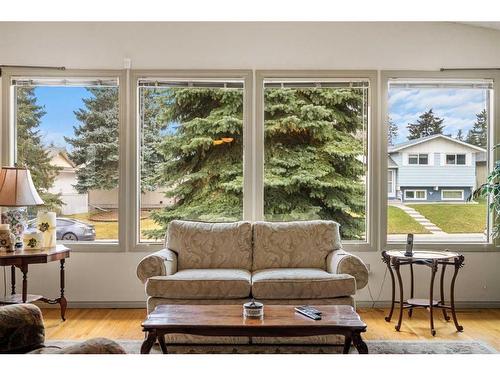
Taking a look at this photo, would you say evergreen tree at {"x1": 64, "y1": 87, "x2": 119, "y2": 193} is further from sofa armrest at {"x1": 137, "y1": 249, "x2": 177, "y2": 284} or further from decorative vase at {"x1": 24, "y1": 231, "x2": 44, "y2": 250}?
sofa armrest at {"x1": 137, "y1": 249, "x2": 177, "y2": 284}

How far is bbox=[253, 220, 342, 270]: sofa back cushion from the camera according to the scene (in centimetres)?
432

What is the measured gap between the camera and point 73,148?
4988 mm

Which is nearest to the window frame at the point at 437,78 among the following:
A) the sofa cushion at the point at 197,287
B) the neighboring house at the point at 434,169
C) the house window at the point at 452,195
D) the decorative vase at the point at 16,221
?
the neighboring house at the point at 434,169

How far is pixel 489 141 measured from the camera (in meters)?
5.04

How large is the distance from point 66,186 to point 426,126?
3.72m

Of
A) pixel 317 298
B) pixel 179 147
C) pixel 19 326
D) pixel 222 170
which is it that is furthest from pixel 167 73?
pixel 19 326

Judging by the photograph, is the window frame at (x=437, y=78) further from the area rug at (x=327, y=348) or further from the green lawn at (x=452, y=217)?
the area rug at (x=327, y=348)

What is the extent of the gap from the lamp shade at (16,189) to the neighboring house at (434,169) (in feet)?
11.3

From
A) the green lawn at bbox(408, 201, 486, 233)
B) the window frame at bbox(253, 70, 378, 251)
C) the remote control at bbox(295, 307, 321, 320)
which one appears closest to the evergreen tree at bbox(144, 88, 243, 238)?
the window frame at bbox(253, 70, 378, 251)

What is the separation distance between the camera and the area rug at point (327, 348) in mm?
3473

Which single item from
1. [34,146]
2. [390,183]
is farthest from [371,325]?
[34,146]

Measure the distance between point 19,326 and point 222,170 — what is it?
3.16 metres

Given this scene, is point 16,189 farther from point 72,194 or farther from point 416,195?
point 416,195

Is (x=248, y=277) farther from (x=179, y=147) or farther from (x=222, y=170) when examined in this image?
(x=179, y=147)
